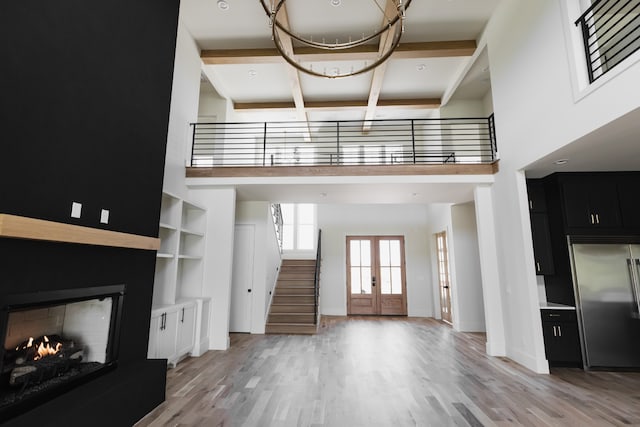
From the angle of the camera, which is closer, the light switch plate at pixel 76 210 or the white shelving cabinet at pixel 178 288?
the light switch plate at pixel 76 210

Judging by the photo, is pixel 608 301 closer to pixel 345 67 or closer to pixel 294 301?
pixel 294 301

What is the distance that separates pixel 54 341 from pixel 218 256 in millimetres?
2883

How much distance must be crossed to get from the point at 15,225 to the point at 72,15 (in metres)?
1.74

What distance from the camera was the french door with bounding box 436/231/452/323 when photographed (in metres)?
7.48

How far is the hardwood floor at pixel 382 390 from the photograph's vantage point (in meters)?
2.70

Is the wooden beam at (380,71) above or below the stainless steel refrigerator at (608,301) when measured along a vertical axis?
above

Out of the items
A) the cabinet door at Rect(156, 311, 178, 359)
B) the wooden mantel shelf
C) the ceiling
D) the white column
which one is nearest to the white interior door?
the ceiling

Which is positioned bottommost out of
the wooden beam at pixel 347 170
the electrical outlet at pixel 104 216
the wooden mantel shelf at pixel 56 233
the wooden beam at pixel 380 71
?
the wooden mantel shelf at pixel 56 233

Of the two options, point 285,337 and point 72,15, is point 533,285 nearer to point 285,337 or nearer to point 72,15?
point 285,337

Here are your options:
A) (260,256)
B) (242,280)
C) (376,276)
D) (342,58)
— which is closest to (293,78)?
(342,58)

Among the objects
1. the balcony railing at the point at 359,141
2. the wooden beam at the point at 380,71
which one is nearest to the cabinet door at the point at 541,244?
the balcony railing at the point at 359,141

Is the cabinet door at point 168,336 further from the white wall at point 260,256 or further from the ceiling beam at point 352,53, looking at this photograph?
the ceiling beam at point 352,53

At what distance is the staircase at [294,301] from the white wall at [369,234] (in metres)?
0.91

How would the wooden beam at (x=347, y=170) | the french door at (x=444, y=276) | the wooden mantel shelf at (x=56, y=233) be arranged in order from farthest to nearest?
the french door at (x=444, y=276)
the wooden beam at (x=347, y=170)
the wooden mantel shelf at (x=56, y=233)
